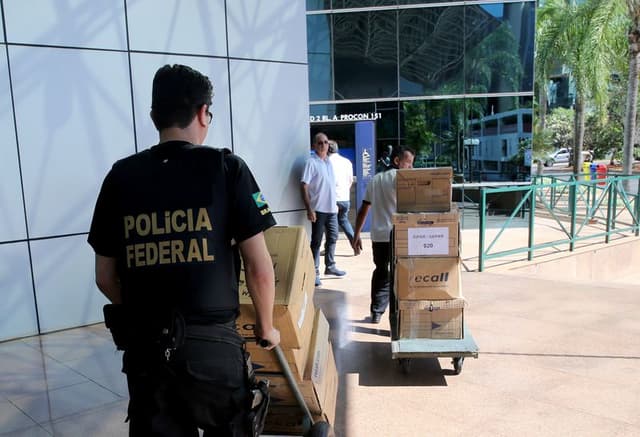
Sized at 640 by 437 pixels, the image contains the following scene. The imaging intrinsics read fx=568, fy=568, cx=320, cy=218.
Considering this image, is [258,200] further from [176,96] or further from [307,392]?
[307,392]

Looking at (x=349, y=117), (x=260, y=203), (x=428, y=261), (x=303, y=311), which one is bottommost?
(x=428, y=261)

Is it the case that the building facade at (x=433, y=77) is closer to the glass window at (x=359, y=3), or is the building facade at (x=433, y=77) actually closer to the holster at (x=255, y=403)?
the glass window at (x=359, y=3)

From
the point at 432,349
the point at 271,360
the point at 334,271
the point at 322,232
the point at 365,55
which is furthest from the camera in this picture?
the point at 365,55

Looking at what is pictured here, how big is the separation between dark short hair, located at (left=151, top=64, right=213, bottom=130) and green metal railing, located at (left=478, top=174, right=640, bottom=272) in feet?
20.1

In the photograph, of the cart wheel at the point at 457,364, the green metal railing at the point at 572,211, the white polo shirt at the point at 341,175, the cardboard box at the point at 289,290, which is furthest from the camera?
the green metal railing at the point at 572,211

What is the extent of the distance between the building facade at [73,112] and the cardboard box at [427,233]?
108 inches

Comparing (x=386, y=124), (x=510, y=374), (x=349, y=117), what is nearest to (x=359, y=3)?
(x=349, y=117)

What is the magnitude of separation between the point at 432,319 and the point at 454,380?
1.53 feet

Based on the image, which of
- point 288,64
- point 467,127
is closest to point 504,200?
point 467,127

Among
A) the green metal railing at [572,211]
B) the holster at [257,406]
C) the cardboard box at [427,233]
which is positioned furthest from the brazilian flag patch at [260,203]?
the green metal railing at [572,211]

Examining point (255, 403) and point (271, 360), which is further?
point (271, 360)

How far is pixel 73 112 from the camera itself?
5.14 m

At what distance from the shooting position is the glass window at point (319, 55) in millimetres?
12086

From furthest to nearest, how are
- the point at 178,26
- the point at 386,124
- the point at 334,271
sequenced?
the point at 386,124, the point at 334,271, the point at 178,26
